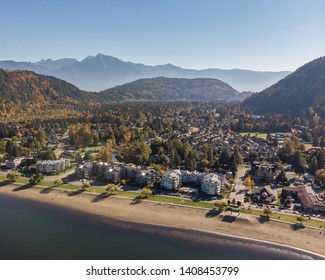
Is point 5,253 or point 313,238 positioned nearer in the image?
point 5,253

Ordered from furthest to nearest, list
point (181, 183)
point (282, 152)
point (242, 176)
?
point (282, 152)
point (242, 176)
point (181, 183)

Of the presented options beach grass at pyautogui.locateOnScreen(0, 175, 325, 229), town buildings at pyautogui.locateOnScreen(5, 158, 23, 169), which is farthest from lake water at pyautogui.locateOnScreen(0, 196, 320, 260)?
town buildings at pyautogui.locateOnScreen(5, 158, 23, 169)

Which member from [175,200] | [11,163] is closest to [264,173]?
[175,200]

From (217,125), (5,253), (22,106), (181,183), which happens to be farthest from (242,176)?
(22,106)

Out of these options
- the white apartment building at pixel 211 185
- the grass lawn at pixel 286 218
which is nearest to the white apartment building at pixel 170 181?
the white apartment building at pixel 211 185

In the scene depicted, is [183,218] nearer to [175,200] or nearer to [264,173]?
[175,200]

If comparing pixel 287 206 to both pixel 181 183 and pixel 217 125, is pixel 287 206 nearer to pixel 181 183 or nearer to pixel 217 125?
pixel 181 183
